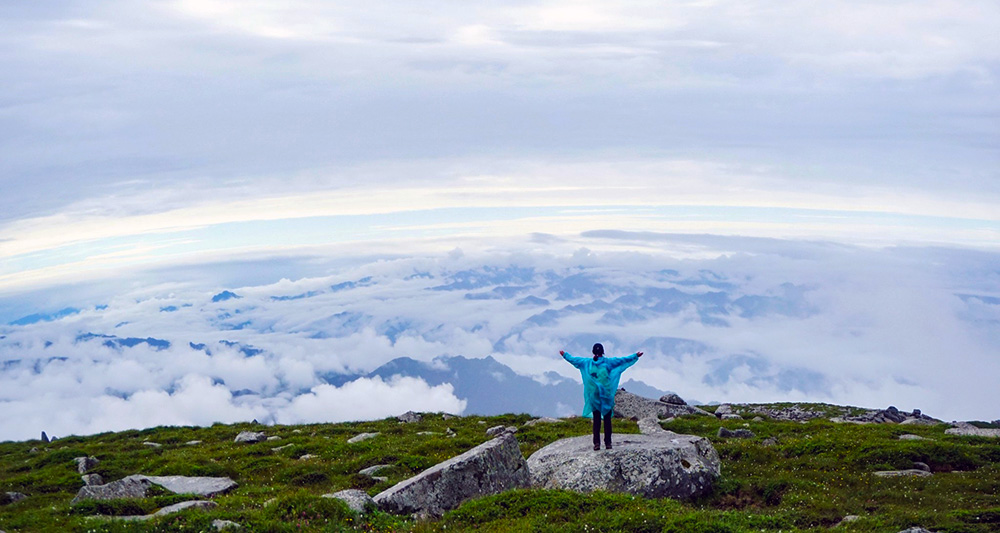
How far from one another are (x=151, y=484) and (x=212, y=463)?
5205mm

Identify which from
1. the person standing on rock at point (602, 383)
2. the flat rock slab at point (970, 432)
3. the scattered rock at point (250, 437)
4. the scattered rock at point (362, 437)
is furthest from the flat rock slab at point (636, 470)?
the scattered rock at point (250, 437)

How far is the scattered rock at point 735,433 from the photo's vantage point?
33.7 meters

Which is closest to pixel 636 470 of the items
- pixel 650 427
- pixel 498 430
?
pixel 650 427

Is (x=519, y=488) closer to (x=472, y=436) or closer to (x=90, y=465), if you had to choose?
(x=472, y=436)

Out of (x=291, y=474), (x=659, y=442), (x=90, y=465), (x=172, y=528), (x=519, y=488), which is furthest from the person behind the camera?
(x=90, y=465)

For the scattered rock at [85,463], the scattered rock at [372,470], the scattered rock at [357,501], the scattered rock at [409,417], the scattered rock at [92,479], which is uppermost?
the scattered rock at [357,501]

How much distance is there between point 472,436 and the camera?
33719mm

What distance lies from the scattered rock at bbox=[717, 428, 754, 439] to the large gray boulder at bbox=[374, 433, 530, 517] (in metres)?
15.2

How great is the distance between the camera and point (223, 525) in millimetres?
16766

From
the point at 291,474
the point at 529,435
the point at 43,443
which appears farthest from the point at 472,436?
the point at 43,443

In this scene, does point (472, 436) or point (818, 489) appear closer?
point (818, 489)

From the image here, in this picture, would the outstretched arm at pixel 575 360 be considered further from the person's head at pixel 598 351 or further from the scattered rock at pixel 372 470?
the scattered rock at pixel 372 470

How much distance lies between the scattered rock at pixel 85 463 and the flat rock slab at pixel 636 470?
60.5ft

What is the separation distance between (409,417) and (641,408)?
14.1 metres
